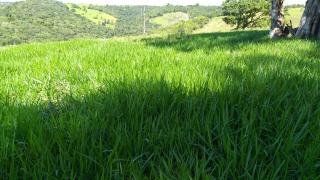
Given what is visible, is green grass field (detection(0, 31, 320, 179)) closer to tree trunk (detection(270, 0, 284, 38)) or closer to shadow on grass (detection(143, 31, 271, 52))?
shadow on grass (detection(143, 31, 271, 52))

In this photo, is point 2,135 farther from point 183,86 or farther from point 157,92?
point 183,86

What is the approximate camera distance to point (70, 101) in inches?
106

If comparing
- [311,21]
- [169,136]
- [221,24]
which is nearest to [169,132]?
[169,136]

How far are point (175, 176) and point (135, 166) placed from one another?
20 centimetres

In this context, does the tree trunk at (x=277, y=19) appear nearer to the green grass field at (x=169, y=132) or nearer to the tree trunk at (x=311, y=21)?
the tree trunk at (x=311, y=21)

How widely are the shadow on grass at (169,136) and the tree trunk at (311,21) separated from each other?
974 cm

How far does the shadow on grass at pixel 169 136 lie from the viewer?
1514 millimetres

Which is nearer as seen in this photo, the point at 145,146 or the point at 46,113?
the point at 145,146

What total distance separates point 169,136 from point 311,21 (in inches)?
440

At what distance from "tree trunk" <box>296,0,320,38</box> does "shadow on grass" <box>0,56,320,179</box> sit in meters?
9.74

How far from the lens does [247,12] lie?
9081 centimetres

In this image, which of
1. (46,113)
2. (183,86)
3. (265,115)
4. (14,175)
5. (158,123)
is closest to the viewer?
(14,175)

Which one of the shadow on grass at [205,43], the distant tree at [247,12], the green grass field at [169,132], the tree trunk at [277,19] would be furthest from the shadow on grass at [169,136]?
the distant tree at [247,12]

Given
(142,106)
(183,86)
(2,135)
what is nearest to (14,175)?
(2,135)
